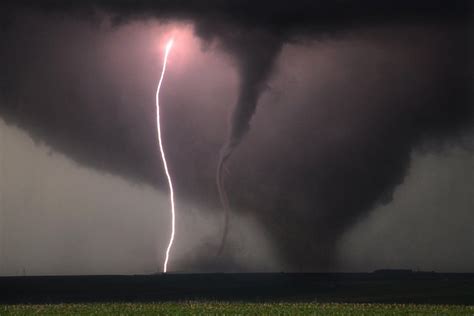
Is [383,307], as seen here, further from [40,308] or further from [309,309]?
[40,308]

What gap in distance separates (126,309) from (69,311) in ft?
8.48

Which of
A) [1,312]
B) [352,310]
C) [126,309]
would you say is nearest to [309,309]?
[352,310]

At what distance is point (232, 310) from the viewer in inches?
1467

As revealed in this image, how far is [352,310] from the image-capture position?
121ft

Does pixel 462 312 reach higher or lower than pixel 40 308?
higher

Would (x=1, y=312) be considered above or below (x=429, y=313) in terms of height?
below

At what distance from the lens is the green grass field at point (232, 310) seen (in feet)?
119

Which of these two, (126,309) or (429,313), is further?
(126,309)

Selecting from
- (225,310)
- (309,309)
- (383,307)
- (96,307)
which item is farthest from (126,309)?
(383,307)

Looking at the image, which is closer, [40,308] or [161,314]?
[161,314]

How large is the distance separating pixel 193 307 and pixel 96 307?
4.74 metres

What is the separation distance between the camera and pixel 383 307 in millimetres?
38438

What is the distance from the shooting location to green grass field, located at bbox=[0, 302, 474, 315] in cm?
3612

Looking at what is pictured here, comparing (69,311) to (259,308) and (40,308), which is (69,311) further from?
(259,308)
